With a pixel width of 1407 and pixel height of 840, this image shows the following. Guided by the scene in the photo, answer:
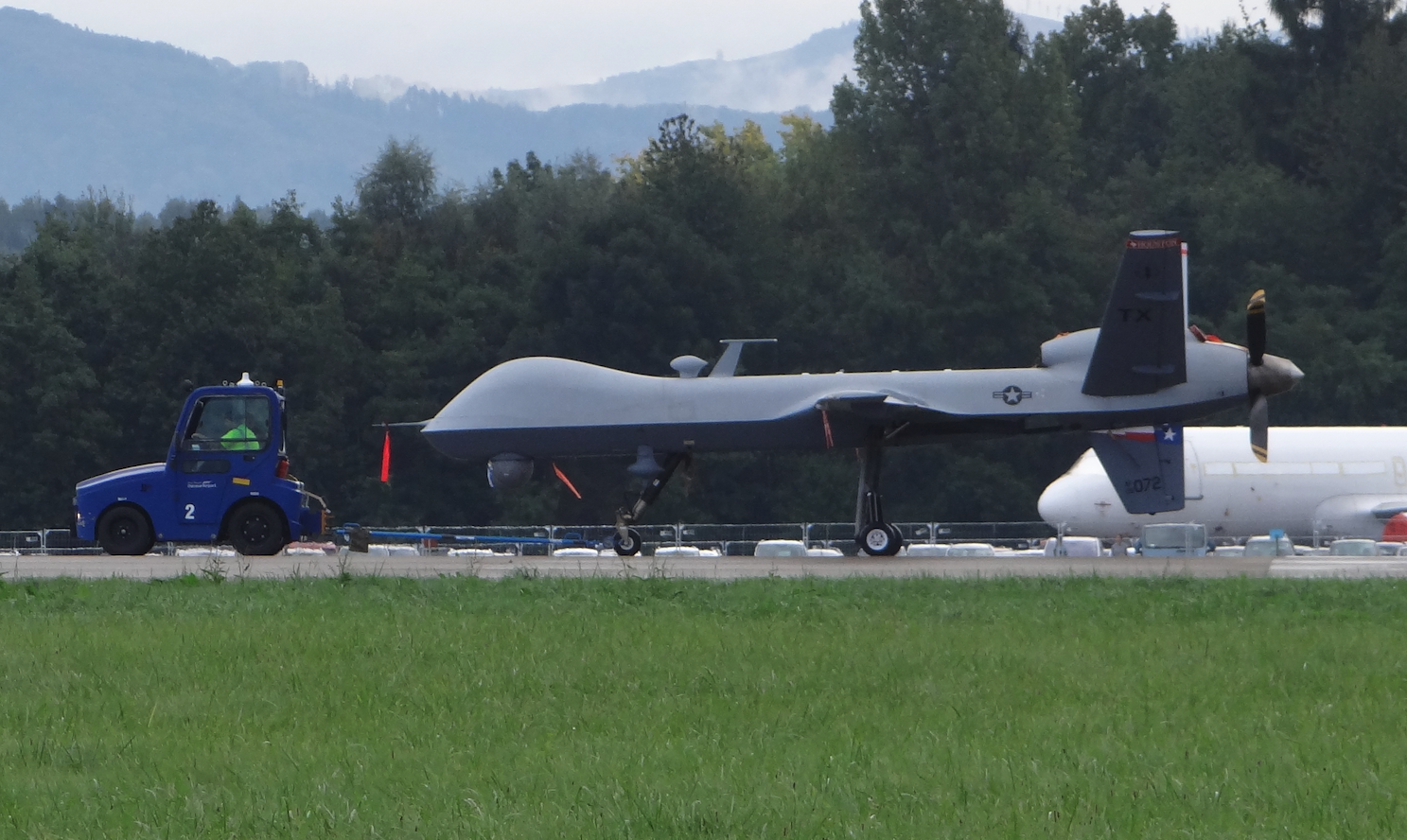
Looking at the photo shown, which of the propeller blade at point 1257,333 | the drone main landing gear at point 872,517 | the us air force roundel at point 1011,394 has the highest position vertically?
the propeller blade at point 1257,333

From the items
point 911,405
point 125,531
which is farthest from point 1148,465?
point 125,531

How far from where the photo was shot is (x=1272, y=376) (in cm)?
2497

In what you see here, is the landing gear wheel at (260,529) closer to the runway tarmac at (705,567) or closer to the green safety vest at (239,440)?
the runway tarmac at (705,567)

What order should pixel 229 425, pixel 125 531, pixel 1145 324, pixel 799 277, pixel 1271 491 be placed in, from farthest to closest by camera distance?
pixel 799 277, pixel 1271 491, pixel 125 531, pixel 229 425, pixel 1145 324

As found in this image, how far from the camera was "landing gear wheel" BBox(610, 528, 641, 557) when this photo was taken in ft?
90.1

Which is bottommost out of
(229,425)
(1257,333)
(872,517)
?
(872,517)

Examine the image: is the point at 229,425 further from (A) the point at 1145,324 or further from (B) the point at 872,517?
(A) the point at 1145,324

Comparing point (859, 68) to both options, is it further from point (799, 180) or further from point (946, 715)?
point (946, 715)

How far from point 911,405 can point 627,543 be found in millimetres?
5402

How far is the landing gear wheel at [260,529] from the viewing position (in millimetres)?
25922

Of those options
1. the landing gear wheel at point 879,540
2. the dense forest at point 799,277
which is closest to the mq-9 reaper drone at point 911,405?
the landing gear wheel at point 879,540

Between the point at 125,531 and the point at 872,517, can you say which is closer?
the point at 125,531

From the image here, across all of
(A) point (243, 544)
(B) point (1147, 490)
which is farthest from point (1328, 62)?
(A) point (243, 544)

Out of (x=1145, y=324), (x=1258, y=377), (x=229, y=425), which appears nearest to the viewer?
(x=1145, y=324)
